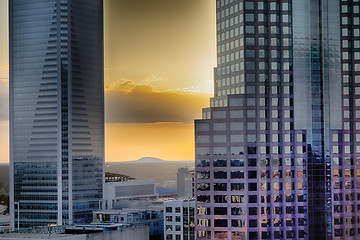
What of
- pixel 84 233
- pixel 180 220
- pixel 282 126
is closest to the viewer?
pixel 84 233

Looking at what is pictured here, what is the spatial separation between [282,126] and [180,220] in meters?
39.1

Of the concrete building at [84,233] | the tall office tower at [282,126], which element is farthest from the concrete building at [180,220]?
the concrete building at [84,233]

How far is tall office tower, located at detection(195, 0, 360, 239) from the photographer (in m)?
162

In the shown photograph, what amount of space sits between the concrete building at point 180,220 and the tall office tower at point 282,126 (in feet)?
79.9

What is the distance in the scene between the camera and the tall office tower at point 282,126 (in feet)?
532

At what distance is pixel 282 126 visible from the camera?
547ft

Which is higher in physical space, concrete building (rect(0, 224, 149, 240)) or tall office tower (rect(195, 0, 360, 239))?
tall office tower (rect(195, 0, 360, 239))

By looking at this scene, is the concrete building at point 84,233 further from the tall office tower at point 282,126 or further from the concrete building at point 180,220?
the concrete building at point 180,220

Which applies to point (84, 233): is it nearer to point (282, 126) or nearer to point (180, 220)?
point (180, 220)

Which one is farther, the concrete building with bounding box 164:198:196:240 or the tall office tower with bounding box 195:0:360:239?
the concrete building with bounding box 164:198:196:240

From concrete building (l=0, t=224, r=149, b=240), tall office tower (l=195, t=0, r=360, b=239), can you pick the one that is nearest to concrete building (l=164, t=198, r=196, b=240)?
tall office tower (l=195, t=0, r=360, b=239)

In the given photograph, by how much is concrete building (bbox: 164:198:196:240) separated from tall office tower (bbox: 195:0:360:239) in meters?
24.4

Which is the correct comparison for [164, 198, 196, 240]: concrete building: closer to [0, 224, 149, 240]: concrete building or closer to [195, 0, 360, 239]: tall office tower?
[195, 0, 360, 239]: tall office tower

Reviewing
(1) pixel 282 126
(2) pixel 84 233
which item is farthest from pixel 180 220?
(2) pixel 84 233
